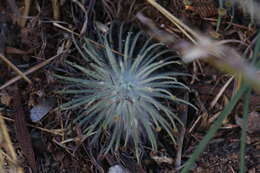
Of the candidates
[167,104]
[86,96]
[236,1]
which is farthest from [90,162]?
[236,1]

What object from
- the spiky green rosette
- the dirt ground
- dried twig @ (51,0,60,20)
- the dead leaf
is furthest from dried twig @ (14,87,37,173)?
the dead leaf

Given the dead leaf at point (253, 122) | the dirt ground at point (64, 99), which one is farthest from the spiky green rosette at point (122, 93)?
the dead leaf at point (253, 122)

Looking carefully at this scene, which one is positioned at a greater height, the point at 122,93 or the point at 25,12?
the point at 25,12

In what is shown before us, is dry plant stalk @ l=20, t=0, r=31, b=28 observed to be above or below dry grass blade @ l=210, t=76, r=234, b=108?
above

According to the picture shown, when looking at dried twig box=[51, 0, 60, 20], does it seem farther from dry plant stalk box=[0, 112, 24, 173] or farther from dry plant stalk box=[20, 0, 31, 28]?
dry plant stalk box=[0, 112, 24, 173]

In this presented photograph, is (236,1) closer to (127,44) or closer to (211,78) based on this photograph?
(211,78)

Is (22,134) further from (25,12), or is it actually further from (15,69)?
(25,12)

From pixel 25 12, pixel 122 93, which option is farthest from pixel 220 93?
pixel 25 12

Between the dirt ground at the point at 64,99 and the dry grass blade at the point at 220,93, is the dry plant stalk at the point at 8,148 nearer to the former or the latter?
the dirt ground at the point at 64,99
